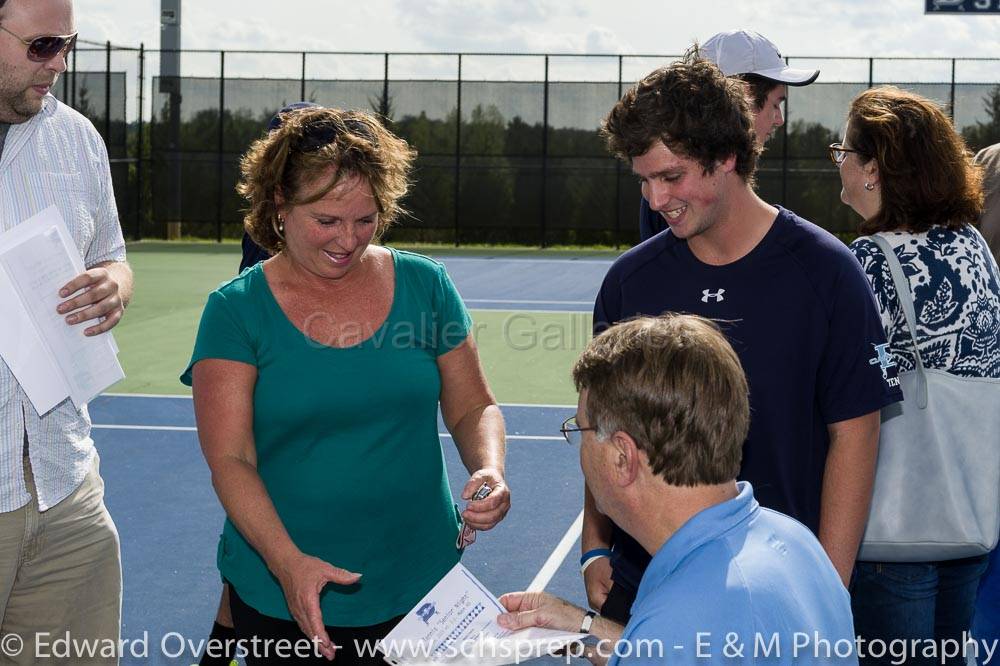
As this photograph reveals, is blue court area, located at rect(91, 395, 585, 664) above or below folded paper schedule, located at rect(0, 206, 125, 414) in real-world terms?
below

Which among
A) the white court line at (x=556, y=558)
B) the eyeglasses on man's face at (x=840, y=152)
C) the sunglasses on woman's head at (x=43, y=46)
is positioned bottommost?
the white court line at (x=556, y=558)

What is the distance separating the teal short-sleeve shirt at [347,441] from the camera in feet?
9.69

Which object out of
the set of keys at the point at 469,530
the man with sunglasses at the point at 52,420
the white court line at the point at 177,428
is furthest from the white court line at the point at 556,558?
the man with sunglasses at the point at 52,420

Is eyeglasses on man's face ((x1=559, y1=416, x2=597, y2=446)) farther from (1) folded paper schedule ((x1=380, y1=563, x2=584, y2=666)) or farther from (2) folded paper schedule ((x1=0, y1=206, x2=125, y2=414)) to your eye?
(2) folded paper schedule ((x1=0, y1=206, x2=125, y2=414))

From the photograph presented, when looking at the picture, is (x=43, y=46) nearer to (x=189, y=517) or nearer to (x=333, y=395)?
(x=333, y=395)

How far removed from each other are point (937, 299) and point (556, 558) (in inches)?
127

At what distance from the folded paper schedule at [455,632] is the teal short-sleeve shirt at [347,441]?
57 cm

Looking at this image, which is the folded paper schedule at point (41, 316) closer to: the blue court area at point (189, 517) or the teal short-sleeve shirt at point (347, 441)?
the teal short-sleeve shirt at point (347, 441)

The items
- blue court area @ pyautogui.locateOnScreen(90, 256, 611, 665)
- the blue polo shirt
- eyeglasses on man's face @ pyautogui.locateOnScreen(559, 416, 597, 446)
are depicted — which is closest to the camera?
the blue polo shirt

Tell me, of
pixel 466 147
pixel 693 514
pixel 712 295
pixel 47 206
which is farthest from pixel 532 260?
pixel 693 514

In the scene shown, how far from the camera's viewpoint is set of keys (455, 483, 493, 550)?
2.90 meters

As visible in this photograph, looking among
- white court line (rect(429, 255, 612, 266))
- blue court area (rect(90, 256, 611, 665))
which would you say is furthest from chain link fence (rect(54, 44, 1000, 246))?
blue court area (rect(90, 256, 611, 665))

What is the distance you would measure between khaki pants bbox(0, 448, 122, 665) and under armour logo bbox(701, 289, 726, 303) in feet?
5.61

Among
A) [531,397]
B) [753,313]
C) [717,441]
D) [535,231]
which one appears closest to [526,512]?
[531,397]
